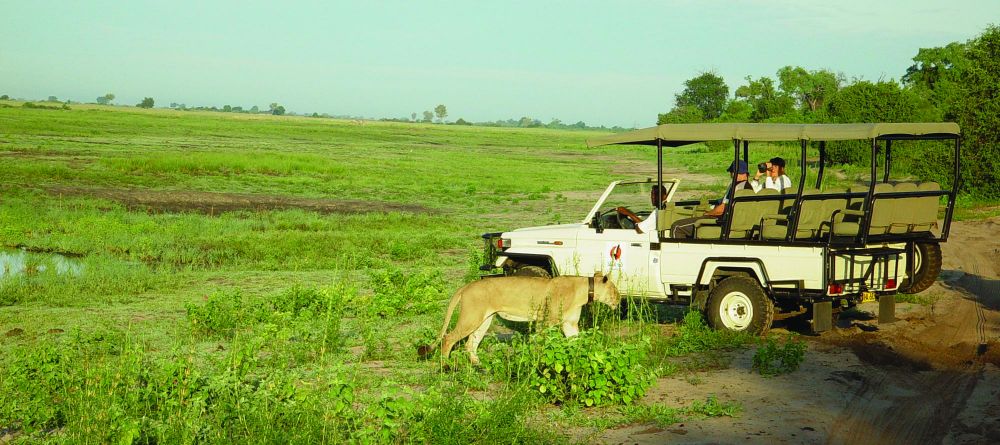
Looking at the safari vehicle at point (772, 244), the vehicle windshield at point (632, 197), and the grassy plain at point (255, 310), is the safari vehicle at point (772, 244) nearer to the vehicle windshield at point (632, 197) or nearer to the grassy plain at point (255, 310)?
the vehicle windshield at point (632, 197)

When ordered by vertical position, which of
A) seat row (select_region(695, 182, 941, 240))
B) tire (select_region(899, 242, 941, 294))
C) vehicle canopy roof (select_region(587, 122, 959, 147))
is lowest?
tire (select_region(899, 242, 941, 294))

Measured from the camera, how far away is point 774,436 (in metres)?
7.02

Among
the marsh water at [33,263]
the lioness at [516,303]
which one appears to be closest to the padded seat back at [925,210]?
the lioness at [516,303]

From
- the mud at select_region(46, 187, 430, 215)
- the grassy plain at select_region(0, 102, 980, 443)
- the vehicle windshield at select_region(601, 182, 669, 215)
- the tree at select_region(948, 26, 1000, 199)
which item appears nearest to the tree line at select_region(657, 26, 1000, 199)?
the tree at select_region(948, 26, 1000, 199)

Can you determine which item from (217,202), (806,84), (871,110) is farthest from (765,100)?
(217,202)

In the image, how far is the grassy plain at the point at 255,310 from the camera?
679 centimetres

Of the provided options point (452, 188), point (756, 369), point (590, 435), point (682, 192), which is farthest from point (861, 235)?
point (452, 188)

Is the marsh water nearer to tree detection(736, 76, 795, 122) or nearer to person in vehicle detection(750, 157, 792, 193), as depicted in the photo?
person in vehicle detection(750, 157, 792, 193)

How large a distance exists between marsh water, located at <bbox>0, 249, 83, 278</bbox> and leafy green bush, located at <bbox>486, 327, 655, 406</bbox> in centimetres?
1122

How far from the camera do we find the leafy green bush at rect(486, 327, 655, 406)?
7867 millimetres

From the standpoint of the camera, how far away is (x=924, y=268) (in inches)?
430

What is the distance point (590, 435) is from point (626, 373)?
901 mm

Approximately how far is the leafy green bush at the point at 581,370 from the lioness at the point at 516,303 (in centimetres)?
79

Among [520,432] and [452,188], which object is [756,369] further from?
[452,188]
